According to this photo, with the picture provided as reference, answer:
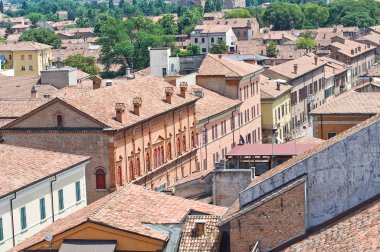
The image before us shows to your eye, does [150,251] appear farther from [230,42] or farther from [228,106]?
[230,42]

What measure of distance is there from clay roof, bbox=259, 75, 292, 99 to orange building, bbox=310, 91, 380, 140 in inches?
989

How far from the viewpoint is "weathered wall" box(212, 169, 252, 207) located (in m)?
33.7

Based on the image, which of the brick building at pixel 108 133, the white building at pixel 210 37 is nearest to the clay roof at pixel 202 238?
the brick building at pixel 108 133

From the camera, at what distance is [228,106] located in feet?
237

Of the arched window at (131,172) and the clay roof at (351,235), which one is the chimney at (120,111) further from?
the clay roof at (351,235)

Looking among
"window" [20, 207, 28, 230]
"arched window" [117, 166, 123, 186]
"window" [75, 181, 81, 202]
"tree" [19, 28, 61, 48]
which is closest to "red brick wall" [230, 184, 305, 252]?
"window" [20, 207, 28, 230]

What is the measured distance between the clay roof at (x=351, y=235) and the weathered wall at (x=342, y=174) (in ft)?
1.06

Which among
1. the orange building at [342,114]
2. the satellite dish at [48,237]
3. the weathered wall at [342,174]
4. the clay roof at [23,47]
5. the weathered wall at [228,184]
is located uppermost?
the weathered wall at [342,174]

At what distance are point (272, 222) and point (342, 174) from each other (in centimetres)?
177

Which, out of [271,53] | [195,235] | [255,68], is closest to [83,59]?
[271,53]

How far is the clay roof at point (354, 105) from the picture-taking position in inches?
2255

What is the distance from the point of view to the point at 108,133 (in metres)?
52.4

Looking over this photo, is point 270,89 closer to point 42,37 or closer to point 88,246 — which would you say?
point 88,246

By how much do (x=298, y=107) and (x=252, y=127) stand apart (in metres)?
16.5
